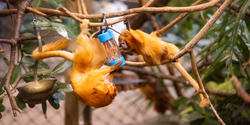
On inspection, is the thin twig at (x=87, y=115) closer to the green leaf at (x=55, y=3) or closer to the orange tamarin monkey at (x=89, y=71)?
the green leaf at (x=55, y=3)

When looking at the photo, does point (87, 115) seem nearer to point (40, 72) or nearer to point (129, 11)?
point (40, 72)

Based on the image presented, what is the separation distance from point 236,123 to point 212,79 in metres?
1.05

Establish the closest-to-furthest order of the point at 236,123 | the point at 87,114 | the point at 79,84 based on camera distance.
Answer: the point at 79,84
the point at 236,123
the point at 87,114

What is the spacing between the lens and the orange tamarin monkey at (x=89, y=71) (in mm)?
613

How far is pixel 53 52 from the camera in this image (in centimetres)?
68

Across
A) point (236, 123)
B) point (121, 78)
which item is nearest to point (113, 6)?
point (121, 78)

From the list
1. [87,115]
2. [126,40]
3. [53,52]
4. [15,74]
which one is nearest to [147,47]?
[126,40]

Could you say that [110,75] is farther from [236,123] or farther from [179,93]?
[179,93]

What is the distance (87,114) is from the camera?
74.9 inches

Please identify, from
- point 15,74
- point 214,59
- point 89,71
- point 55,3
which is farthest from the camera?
point 214,59

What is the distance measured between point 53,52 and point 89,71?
12 cm

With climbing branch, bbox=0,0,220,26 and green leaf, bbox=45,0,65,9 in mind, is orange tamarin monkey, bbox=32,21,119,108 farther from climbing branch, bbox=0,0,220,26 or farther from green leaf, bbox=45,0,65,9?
green leaf, bbox=45,0,65,9

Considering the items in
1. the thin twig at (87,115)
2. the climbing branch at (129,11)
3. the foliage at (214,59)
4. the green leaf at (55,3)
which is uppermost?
the green leaf at (55,3)

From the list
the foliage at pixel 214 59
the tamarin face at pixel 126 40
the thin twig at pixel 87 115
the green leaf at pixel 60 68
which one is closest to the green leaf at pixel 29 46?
the foliage at pixel 214 59
